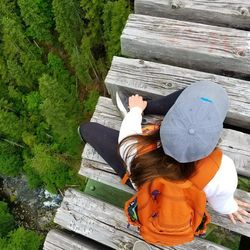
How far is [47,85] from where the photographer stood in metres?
5.29

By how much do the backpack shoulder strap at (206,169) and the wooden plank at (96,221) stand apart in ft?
3.19

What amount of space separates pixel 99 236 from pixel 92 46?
11.8ft

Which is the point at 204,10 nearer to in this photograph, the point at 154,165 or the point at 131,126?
the point at 131,126

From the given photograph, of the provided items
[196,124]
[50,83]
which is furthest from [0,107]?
[196,124]

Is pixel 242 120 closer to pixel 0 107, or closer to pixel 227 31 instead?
pixel 227 31

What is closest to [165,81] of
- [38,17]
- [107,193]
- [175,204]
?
[107,193]

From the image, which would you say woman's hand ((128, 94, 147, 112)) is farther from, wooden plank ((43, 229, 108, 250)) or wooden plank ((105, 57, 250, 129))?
wooden plank ((43, 229, 108, 250))

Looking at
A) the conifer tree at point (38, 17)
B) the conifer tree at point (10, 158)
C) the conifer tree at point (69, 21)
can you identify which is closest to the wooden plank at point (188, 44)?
the conifer tree at point (69, 21)

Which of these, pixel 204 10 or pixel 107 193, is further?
pixel 107 193

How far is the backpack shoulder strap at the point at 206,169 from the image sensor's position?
7.16 feet

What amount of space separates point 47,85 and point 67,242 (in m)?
2.52

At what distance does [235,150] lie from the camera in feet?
9.82

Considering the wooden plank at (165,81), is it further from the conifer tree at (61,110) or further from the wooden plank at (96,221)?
the conifer tree at (61,110)

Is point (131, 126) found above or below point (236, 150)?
above
